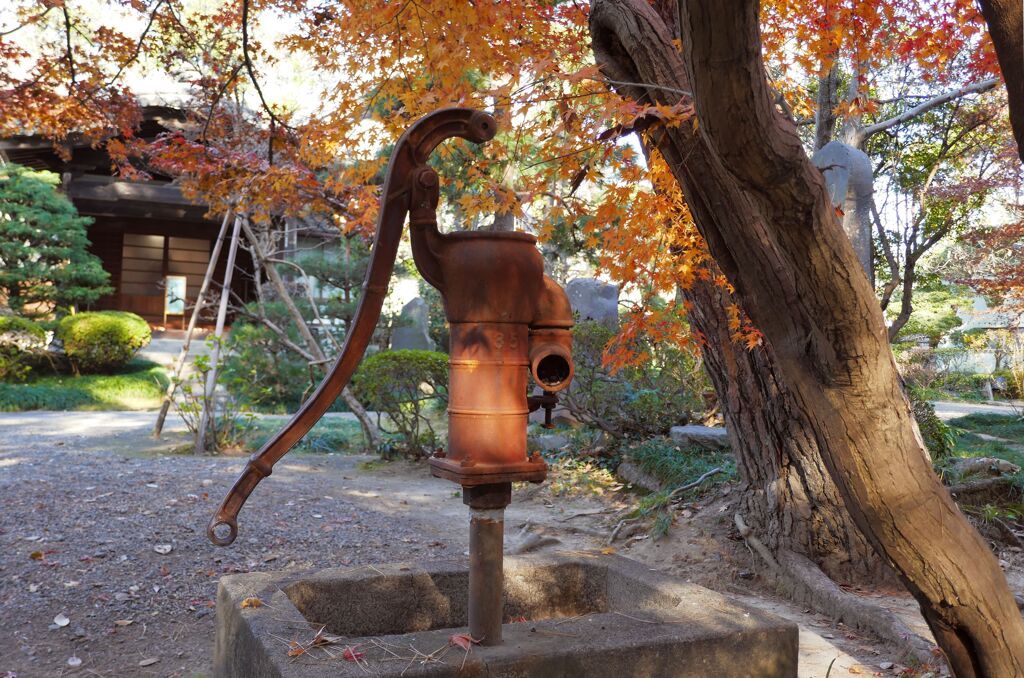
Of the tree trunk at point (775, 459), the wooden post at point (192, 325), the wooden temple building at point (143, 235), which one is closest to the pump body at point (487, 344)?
the tree trunk at point (775, 459)

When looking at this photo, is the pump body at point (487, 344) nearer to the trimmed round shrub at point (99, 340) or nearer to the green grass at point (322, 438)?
→ the green grass at point (322, 438)

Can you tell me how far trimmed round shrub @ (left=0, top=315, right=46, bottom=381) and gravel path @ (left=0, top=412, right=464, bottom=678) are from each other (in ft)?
21.2

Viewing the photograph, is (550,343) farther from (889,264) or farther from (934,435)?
(889,264)

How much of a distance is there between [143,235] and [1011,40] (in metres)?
19.6

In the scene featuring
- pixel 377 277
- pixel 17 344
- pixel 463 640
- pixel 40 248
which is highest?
pixel 40 248

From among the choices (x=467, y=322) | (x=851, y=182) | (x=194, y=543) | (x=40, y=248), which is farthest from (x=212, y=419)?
(x=40, y=248)

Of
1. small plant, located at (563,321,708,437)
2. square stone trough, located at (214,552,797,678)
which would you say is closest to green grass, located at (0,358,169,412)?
small plant, located at (563,321,708,437)

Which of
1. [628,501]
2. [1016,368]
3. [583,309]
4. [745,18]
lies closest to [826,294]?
[745,18]

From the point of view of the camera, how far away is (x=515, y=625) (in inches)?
95.4

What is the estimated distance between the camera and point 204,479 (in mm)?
7199

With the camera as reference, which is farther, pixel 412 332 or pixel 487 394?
pixel 412 332

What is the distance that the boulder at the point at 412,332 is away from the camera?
15.9m

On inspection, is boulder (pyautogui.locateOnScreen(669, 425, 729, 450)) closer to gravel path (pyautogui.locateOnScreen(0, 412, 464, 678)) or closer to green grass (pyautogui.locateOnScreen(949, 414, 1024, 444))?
gravel path (pyautogui.locateOnScreen(0, 412, 464, 678))

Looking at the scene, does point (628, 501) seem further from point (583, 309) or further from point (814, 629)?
point (583, 309)
